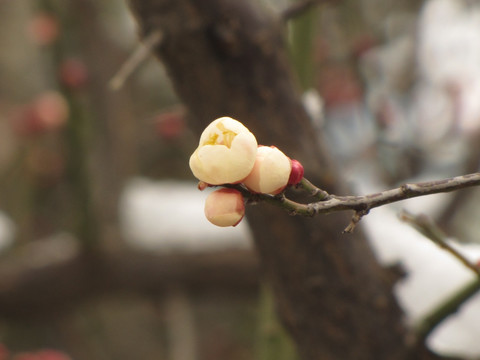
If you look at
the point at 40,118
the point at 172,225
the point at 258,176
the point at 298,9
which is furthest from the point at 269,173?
the point at 40,118

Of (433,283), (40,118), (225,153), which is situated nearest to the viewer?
(225,153)

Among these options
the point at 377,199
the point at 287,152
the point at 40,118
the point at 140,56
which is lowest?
the point at 377,199

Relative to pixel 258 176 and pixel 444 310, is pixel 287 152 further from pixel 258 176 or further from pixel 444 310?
pixel 258 176

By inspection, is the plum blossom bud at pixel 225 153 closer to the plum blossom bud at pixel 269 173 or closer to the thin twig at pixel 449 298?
the plum blossom bud at pixel 269 173

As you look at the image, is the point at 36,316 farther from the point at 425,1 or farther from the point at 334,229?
the point at 425,1

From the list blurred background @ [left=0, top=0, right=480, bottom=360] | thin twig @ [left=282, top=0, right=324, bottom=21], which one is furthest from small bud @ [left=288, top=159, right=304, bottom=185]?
blurred background @ [left=0, top=0, right=480, bottom=360]

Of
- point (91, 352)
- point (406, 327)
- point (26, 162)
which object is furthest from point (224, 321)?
point (406, 327)
